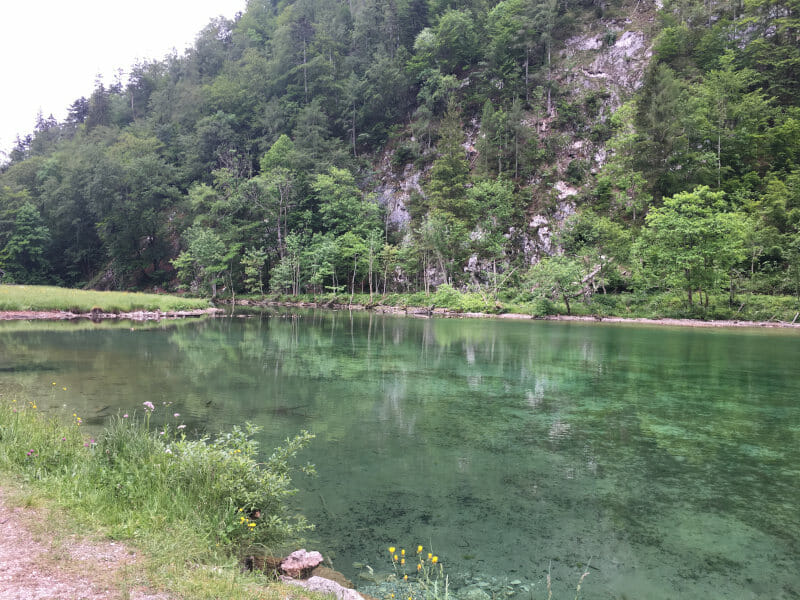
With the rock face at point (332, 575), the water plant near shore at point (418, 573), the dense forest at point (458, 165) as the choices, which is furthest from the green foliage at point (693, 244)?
the rock face at point (332, 575)

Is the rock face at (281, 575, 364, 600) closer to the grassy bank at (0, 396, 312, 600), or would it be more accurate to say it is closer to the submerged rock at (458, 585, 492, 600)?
the grassy bank at (0, 396, 312, 600)

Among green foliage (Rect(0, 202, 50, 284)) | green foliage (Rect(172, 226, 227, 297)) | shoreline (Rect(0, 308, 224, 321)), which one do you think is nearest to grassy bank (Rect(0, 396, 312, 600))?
shoreline (Rect(0, 308, 224, 321))

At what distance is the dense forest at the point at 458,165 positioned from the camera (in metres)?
34.0

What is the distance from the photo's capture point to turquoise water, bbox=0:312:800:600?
4352mm

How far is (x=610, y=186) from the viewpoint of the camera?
4056cm

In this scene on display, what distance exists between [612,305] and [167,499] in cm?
3368

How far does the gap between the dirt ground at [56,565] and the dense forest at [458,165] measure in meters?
31.8

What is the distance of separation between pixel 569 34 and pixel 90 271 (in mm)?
68714

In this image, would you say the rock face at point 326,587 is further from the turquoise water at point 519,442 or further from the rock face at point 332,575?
the turquoise water at point 519,442

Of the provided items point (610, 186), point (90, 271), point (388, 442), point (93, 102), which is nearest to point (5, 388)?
point (388, 442)

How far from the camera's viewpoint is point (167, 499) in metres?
4.16

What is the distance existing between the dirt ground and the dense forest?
31772 mm

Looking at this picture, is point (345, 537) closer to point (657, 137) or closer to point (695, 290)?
point (695, 290)

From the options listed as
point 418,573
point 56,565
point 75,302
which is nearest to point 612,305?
point 418,573
